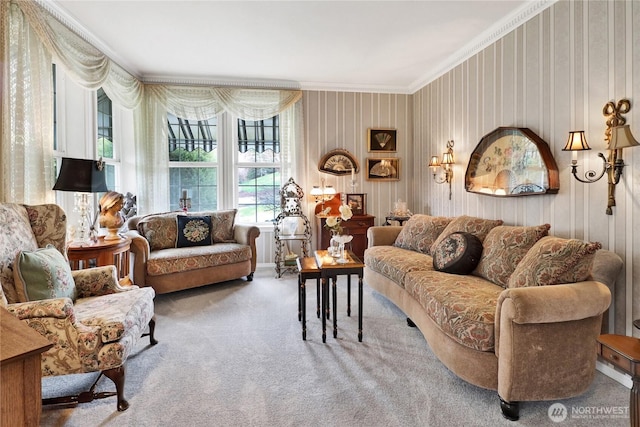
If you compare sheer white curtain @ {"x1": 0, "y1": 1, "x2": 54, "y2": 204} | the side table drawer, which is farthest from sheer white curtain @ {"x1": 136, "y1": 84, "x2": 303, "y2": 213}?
the side table drawer

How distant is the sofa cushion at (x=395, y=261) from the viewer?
3.06m

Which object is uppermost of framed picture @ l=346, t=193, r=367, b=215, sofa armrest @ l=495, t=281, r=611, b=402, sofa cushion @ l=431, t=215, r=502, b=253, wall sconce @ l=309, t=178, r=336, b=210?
wall sconce @ l=309, t=178, r=336, b=210

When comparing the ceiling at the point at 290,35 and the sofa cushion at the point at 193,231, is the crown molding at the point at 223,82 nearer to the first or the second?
the ceiling at the point at 290,35

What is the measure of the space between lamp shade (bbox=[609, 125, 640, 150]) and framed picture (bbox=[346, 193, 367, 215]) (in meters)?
3.24

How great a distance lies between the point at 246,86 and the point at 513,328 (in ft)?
14.8

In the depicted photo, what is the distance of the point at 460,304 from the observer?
2.07 m

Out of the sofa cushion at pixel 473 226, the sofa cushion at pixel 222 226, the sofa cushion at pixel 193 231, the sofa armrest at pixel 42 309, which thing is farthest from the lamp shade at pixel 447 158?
the sofa armrest at pixel 42 309

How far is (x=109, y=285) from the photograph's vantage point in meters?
2.44

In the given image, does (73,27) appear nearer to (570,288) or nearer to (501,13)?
(501,13)

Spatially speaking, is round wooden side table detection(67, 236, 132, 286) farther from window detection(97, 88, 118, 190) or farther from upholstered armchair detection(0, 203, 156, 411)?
window detection(97, 88, 118, 190)

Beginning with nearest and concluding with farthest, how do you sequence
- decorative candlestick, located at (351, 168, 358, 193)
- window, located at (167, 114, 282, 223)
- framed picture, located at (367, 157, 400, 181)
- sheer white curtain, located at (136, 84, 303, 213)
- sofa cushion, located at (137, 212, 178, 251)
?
sofa cushion, located at (137, 212, 178, 251), sheer white curtain, located at (136, 84, 303, 213), window, located at (167, 114, 282, 223), decorative candlestick, located at (351, 168, 358, 193), framed picture, located at (367, 157, 400, 181)

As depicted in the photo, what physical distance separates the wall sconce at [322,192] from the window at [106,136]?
8.54 feet

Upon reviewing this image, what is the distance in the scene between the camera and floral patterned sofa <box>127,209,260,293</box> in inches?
143

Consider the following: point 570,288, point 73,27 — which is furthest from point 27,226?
point 570,288
